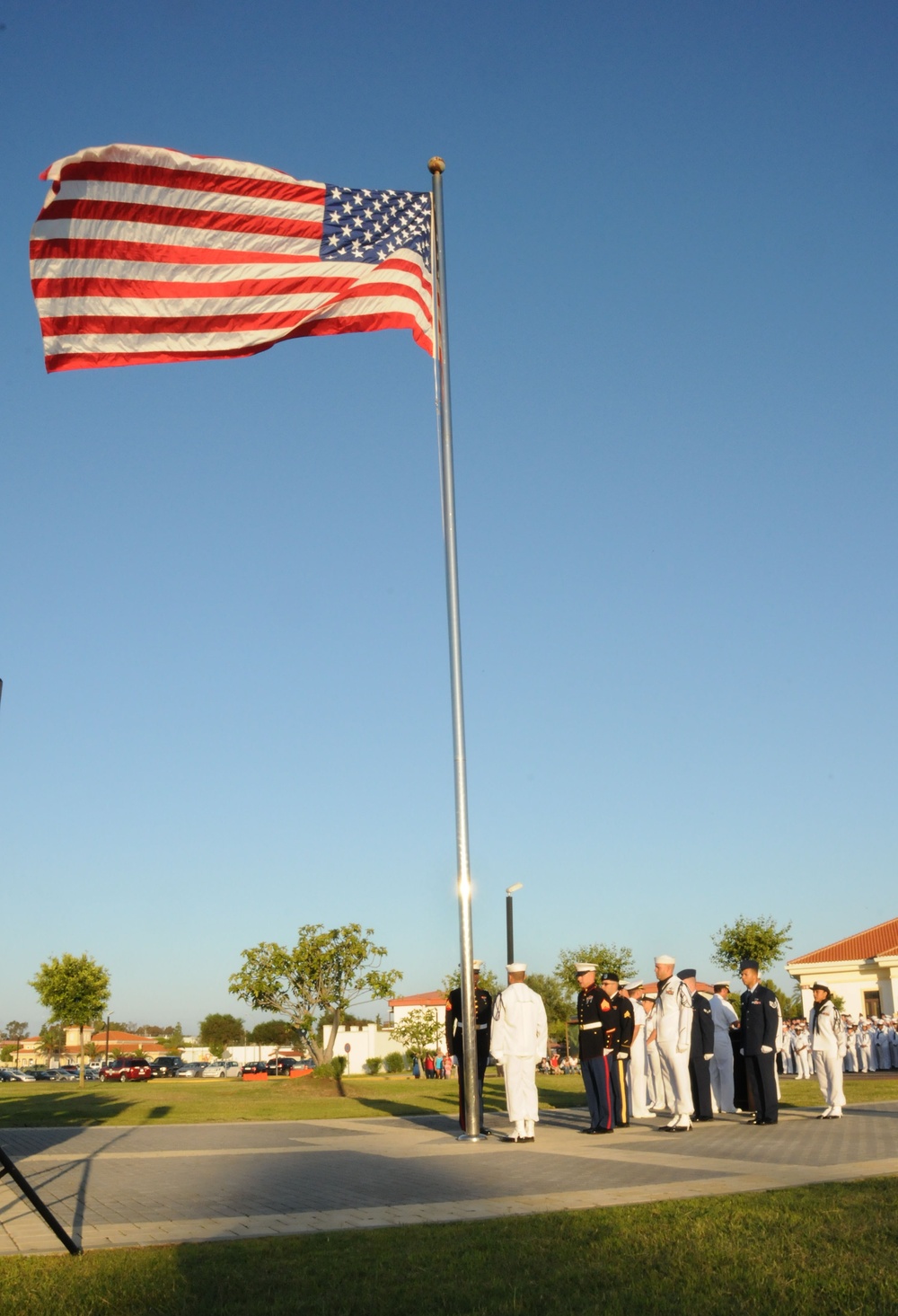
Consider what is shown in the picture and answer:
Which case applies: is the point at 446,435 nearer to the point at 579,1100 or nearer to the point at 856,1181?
the point at 856,1181

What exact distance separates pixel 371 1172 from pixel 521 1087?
2.88 meters

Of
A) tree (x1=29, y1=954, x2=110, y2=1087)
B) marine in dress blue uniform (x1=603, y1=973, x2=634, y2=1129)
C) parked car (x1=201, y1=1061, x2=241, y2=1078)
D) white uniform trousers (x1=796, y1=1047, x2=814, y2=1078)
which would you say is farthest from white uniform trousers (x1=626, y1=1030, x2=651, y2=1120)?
parked car (x1=201, y1=1061, x2=241, y2=1078)

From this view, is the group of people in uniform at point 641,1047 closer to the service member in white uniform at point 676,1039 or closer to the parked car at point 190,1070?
the service member in white uniform at point 676,1039

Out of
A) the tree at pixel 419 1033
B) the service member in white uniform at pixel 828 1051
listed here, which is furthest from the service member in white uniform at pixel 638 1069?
the tree at pixel 419 1033

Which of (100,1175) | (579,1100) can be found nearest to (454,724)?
(100,1175)

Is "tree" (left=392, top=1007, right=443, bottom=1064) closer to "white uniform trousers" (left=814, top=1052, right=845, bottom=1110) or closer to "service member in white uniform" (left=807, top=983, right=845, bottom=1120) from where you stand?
"service member in white uniform" (left=807, top=983, right=845, bottom=1120)

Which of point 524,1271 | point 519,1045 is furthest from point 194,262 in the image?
point 524,1271

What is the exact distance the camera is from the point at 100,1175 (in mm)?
9539

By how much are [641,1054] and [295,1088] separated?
10316 mm

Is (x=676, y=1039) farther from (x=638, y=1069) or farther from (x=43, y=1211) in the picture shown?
(x=43, y=1211)

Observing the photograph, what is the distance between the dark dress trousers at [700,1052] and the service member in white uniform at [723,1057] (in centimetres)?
184

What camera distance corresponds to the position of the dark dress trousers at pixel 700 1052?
48.4 feet

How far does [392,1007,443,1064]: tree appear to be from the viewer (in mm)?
68625

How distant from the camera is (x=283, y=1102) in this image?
2136 cm
